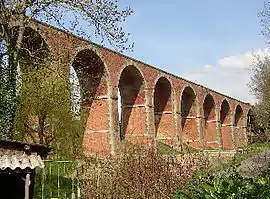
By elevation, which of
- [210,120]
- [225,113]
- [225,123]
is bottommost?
[225,123]

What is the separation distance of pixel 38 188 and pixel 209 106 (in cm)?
3108

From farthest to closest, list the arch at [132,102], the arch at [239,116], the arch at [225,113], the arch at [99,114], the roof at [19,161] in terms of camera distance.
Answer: the arch at [239,116] → the arch at [225,113] → the arch at [132,102] → the arch at [99,114] → the roof at [19,161]

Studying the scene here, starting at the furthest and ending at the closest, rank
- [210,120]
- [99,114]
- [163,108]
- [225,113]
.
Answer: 1. [225,113]
2. [210,120]
3. [163,108]
4. [99,114]

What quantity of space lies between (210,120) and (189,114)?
15.2ft

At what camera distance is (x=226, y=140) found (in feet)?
145

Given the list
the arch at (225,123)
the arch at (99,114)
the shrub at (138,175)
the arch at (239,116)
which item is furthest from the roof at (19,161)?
the arch at (239,116)

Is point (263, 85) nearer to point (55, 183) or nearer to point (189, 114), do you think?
point (189, 114)

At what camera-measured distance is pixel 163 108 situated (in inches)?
1321

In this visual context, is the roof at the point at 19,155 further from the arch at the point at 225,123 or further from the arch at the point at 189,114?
the arch at the point at 225,123

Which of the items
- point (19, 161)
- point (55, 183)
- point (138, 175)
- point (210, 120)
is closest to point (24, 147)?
point (19, 161)

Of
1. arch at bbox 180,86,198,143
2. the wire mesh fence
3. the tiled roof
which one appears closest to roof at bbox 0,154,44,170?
the tiled roof

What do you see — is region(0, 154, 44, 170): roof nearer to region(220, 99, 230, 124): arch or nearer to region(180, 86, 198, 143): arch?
region(180, 86, 198, 143): arch

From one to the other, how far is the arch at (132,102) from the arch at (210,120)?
40.5 ft

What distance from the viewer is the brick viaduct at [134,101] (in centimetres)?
1882
